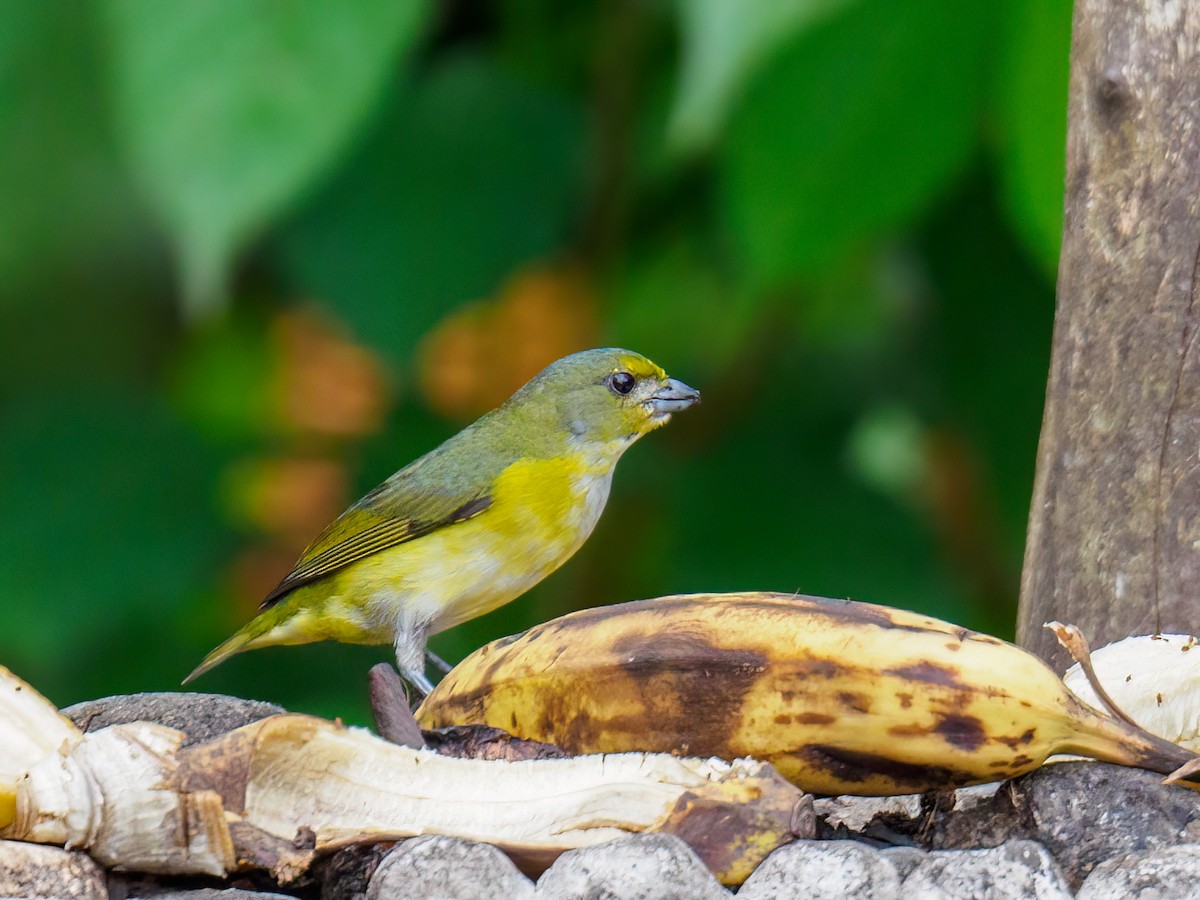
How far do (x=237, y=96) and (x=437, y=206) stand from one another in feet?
4.02

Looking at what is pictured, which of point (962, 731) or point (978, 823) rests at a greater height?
point (962, 731)

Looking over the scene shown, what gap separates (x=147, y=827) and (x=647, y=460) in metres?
3.07

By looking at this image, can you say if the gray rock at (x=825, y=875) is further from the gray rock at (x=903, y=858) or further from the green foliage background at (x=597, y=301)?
the green foliage background at (x=597, y=301)

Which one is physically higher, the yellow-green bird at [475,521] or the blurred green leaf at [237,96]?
Answer: the blurred green leaf at [237,96]

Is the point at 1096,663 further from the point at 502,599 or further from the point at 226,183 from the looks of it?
the point at 226,183

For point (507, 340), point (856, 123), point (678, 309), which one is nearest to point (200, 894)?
point (856, 123)

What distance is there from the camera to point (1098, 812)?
2.09 m

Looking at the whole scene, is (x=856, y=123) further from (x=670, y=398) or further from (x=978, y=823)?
(x=978, y=823)

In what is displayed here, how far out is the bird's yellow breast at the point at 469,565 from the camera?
3545 millimetres

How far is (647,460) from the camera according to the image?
5.04 metres

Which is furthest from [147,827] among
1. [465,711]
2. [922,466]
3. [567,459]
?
[922,466]

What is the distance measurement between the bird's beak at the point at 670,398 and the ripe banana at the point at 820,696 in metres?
1.49

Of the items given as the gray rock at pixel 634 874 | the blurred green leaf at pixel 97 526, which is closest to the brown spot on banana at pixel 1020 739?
the gray rock at pixel 634 874

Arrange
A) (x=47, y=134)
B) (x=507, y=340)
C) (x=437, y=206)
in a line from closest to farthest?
1. (x=47, y=134)
2. (x=437, y=206)
3. (x=507, y=340)
